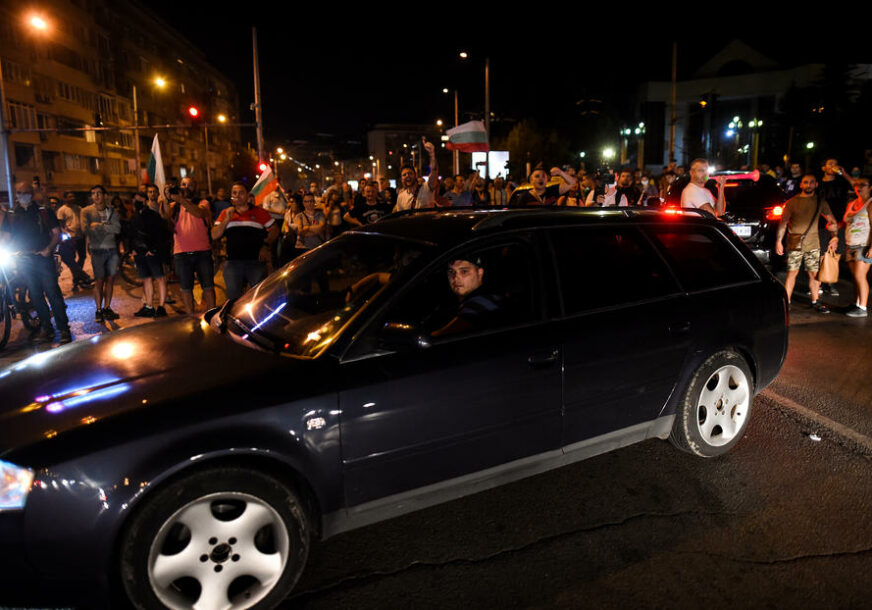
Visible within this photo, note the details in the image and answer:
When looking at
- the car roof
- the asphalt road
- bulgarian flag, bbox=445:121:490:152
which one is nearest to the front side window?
the car roof

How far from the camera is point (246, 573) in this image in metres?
2.50

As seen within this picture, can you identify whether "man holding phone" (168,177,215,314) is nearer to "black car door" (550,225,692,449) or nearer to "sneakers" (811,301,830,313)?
"black car door" (550,225,692,449)

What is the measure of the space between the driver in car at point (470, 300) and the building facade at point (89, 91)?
19.9m

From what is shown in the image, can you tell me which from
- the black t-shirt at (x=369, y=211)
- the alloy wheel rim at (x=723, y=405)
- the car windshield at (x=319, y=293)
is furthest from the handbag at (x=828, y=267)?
the car windshield at (x=319, y=293)

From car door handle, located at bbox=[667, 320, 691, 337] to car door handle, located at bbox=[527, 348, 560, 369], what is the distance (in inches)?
33.3

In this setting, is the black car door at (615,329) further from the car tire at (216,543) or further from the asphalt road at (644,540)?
the car tire at (216,543)

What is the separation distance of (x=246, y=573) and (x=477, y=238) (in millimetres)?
1857

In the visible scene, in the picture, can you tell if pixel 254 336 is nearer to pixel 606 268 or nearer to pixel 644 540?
pixel 606 268

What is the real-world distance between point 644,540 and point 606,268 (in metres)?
1.46

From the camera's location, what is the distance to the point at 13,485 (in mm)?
2186

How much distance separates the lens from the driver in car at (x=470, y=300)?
3092 millimetres

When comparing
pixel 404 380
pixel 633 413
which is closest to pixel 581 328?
pixel 633 413

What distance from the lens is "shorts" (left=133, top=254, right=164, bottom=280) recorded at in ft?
28.5

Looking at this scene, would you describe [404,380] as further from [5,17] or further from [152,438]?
[5,17]
